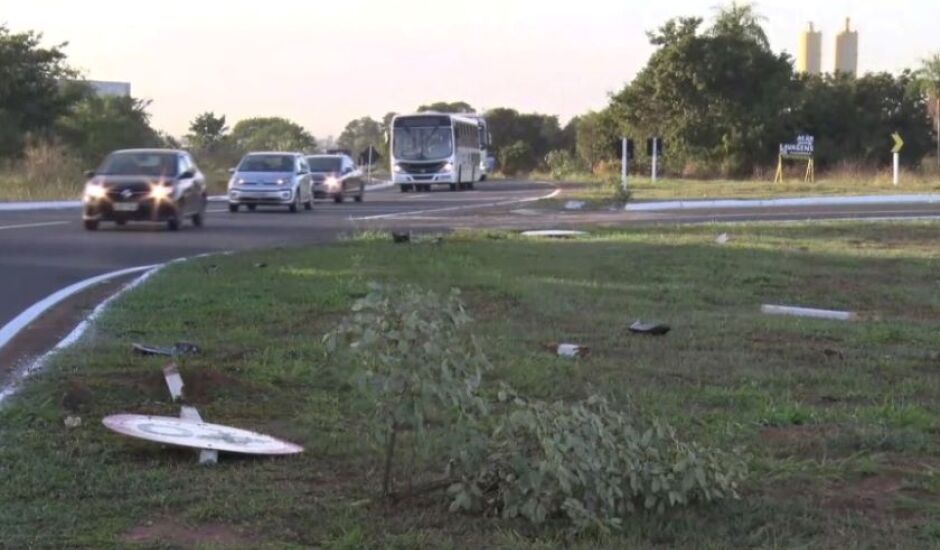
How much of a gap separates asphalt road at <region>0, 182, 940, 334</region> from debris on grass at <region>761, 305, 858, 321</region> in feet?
22.8

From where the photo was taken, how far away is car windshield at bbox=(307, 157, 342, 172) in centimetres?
4353

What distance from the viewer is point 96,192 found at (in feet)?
78.9

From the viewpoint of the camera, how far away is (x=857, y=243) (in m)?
21.9

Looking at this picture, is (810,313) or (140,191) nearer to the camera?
(810,313)

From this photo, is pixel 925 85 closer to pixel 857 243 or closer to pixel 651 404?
pixel 857 243

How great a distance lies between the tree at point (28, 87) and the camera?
169 feet

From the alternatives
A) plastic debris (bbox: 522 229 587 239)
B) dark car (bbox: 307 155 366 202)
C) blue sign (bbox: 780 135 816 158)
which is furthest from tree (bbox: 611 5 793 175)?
plastic debris (bbox: 522 229 587 239)

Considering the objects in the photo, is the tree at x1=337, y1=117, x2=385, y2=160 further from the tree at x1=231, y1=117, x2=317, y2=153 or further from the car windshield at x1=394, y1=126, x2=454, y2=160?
the car windshield at x1=394, y1=126, x2=454, y2=160

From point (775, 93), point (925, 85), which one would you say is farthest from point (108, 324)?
point (925, 85)

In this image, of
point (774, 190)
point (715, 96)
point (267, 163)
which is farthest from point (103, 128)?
point (715, 96)

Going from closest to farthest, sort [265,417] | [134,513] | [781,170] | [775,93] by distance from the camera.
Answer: [134,513], [265,417], [781,170], [775,93]

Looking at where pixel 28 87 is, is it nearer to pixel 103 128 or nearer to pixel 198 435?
pixel 103 128

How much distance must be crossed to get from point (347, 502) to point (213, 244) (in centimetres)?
1609

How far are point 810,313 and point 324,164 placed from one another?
3255cm
